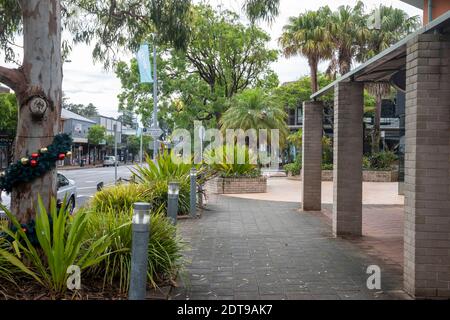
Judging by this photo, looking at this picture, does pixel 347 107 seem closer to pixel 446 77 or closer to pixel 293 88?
pixel 446 77

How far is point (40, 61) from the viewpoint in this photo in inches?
230

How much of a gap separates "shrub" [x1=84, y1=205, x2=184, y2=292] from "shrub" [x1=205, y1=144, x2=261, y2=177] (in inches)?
503

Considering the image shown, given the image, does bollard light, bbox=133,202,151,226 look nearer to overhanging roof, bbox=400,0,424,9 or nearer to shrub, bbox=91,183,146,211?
shrub, bbox=91,183,146,211

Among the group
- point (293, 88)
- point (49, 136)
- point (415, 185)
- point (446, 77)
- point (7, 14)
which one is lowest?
point (415, 185)

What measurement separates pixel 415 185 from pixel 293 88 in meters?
39.3

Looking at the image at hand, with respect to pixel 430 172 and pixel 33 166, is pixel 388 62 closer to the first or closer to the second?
pixel 430 172

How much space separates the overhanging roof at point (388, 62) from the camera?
540 cm

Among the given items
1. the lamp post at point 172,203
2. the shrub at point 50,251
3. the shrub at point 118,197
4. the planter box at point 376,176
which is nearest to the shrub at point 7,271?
the shrub at point 50,251

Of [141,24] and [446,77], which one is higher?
[141,24]

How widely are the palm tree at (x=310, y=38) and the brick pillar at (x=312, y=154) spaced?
1403cm

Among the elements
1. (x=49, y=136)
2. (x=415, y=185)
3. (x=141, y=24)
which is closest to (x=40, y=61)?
(x=49, y=136)

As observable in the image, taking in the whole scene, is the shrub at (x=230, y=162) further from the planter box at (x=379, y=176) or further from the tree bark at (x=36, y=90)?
the tree bark at (x=36, y=90)

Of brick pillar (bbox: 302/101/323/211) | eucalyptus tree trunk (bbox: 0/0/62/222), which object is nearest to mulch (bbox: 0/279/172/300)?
eucalyptus tree trunk (bbox: 0/0/62/222)

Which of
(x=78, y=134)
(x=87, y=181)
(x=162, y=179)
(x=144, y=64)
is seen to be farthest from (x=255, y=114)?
(x=78, y=134)
